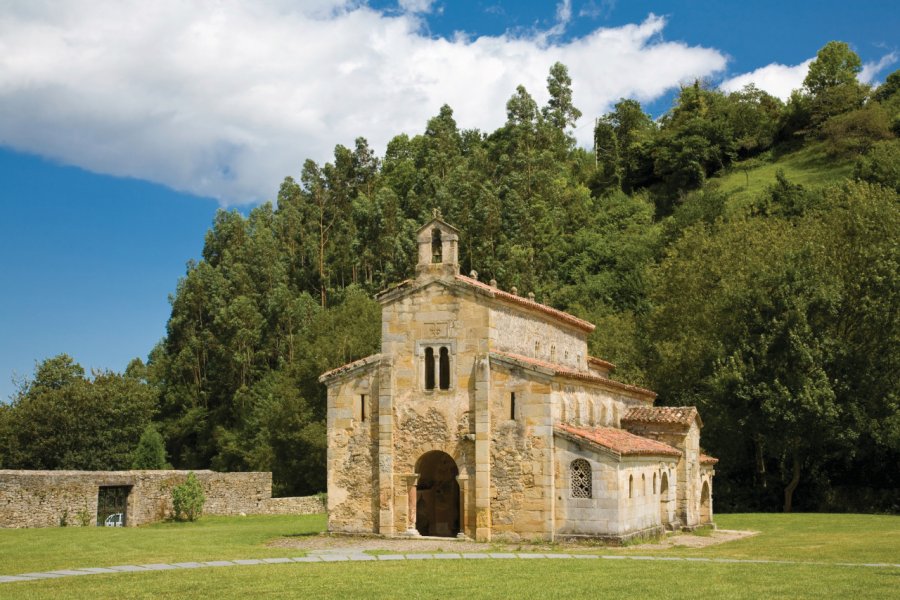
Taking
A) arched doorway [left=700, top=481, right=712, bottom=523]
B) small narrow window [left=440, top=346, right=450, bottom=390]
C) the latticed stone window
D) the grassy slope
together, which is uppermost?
the grassy slope

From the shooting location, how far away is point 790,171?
97.3 meters

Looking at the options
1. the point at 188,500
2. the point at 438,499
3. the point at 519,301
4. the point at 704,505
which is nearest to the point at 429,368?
the point at 519,301

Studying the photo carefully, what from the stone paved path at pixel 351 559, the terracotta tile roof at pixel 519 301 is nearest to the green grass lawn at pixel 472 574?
the stone paved path at pixel 351 559

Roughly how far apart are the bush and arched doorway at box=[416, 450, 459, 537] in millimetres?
14084

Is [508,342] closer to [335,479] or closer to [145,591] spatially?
[335,479]

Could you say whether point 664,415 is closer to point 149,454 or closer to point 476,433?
point 476,433

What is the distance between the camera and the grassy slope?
3595 inches

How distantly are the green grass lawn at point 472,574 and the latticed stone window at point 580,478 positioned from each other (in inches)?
97.7

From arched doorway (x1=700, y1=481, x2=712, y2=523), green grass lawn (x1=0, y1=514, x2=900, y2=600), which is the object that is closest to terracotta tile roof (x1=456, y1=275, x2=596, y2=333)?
arched doorway (x1=700, y1=481, x2=712, y2=523)

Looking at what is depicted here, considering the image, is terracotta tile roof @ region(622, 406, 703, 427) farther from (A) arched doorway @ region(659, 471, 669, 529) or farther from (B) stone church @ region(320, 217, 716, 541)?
(A) arched doorway @ region(659, 471, 669, 529)

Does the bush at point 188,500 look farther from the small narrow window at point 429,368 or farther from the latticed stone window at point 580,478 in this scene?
the latticed stone window at point 580,478

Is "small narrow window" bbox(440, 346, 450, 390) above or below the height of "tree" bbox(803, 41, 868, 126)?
below

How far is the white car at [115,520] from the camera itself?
4381 cm

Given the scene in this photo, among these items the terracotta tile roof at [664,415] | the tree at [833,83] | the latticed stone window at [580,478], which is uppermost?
the tree at [833,83]
